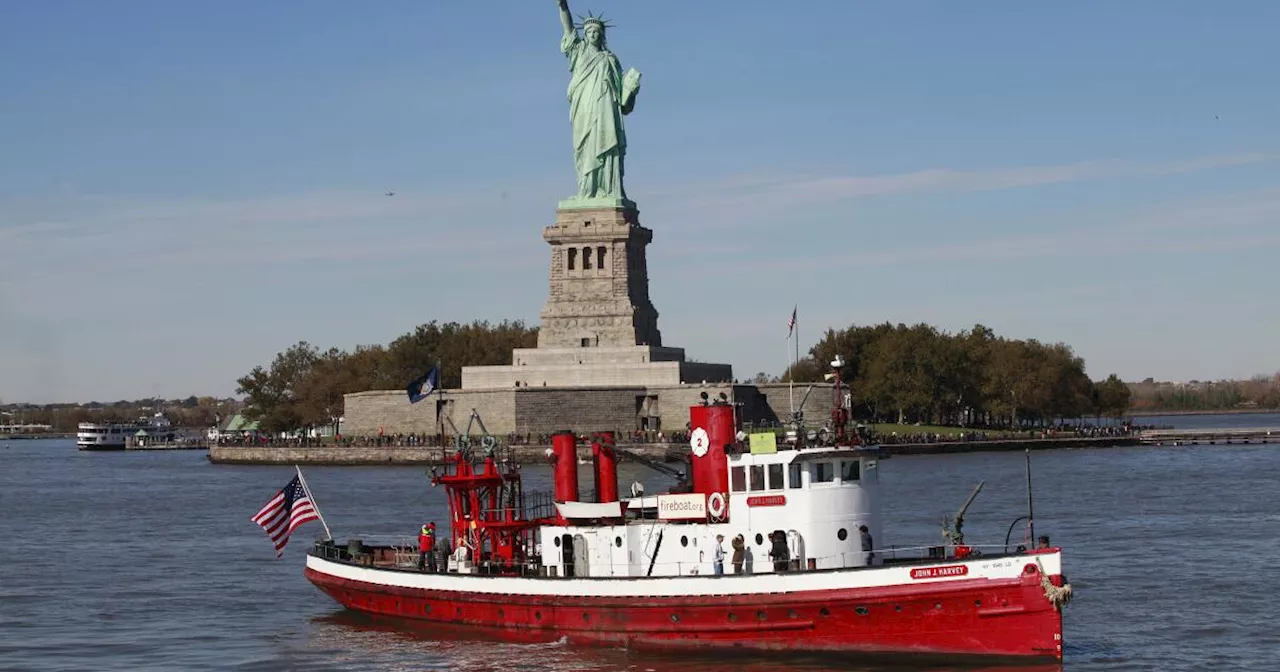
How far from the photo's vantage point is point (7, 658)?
1570 inches

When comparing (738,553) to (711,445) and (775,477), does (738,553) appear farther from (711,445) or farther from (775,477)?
(711,445)

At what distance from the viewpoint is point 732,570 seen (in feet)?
128

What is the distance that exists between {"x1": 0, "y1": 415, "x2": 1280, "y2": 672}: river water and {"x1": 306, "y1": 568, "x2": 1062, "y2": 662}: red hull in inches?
21.4

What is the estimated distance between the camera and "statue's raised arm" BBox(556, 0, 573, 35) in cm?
12219

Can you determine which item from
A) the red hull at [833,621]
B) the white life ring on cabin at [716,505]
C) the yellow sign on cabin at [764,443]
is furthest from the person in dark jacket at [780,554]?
the yellow sign on cabin at [764,443]

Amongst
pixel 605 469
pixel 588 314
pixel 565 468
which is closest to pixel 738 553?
pixel 605 469

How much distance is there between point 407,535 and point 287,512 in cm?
1214

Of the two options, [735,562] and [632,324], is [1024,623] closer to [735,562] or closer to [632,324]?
[735,562]

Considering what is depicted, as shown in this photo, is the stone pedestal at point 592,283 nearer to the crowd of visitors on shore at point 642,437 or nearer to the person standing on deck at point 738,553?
the crowd of visitors on shore at point 642,437

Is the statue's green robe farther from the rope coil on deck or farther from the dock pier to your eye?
the rope coil on deck

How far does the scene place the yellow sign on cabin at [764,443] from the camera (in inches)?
1527

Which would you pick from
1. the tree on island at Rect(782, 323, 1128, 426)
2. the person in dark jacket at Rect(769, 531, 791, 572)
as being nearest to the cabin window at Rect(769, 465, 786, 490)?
the person in dark jacket at Rect(769, 531, 791, 572)

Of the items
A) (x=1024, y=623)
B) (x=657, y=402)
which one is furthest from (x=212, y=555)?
(x=657, y=402)

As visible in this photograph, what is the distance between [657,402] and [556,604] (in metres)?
78.7
